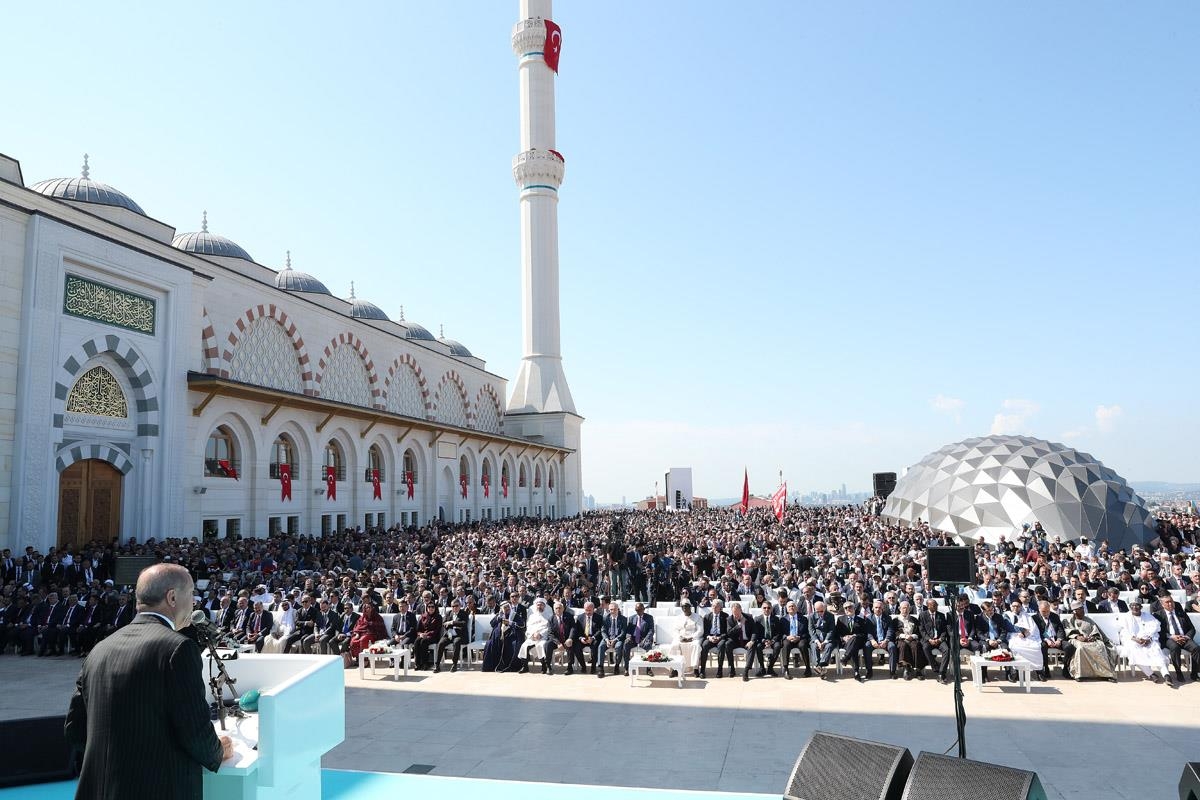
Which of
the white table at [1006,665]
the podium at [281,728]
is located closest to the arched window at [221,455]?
the podium at [281,728]

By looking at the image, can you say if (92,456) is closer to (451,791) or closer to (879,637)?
(451,791)

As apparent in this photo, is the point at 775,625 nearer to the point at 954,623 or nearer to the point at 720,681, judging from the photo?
the point at 720,681

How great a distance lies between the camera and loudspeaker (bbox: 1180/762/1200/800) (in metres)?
3.36

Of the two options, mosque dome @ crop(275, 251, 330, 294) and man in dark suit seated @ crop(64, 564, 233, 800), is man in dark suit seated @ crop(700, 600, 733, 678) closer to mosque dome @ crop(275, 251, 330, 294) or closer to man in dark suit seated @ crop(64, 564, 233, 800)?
man in dark suit seated @ crop(64, 564, 233, 800)

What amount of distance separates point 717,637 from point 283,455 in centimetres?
2010

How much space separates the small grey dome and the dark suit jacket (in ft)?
123

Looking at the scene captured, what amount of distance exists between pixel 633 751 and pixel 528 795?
1728 millimetres

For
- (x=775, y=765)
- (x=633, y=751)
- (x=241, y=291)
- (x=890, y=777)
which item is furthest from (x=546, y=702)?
(x=241, y=291)

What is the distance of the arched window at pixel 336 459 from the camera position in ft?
94.9

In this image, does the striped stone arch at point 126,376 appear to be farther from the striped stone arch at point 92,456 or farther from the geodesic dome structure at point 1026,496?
the geodesic dome structure at point 1026,496

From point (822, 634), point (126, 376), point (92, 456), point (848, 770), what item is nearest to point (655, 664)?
point (822, 634)

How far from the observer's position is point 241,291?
25.7 m

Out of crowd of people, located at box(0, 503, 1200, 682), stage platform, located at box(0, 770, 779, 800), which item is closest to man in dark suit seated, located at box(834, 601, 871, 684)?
crowd of people, located at box(0, 503, 1200, 682)

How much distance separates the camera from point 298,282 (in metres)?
33.3
